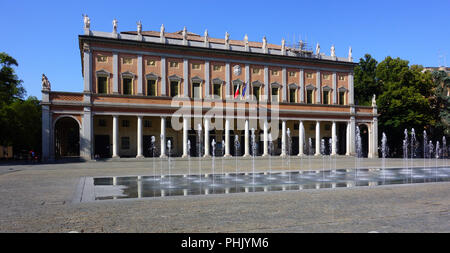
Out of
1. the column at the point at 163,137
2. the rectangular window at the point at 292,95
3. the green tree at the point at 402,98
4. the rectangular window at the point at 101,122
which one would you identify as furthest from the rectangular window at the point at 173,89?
the green tree at the point at 402,98

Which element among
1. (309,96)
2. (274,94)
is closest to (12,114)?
Answer: (274,94)

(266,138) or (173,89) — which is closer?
(173,89)

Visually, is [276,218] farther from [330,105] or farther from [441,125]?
[441,125]

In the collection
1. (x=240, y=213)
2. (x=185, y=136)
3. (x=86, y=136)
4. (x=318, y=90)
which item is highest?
(x=318, y=90)

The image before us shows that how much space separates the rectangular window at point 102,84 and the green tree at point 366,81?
36.9 metres

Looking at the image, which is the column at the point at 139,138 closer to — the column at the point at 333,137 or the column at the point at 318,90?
the column at the point at 318,90

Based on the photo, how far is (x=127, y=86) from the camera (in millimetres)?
41000

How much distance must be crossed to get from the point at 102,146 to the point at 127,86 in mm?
7494

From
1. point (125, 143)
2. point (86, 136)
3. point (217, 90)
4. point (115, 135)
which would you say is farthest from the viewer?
point (217, 90)

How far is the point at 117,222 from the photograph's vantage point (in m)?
7.05

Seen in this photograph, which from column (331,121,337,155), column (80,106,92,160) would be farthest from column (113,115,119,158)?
column (331,121,337,155)

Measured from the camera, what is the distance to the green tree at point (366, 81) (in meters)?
54.2

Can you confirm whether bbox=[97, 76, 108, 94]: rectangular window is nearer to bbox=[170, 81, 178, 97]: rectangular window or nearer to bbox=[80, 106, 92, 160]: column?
bbox=[80, 106, 92, 160]: column

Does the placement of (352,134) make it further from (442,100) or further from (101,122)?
(101,122)
